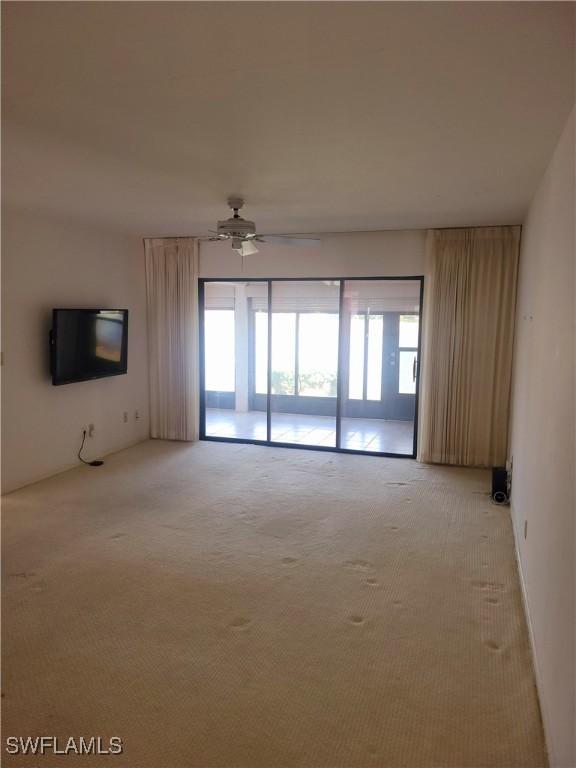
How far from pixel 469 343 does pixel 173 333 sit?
12.5ft

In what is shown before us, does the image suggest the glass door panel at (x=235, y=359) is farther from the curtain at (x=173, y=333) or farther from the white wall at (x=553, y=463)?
the white wall at (x=553, y=463)

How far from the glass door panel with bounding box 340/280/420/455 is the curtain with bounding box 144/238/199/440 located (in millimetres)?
2027

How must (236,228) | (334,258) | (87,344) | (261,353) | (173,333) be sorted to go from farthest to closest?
(261,353), (173,333), (334,258), (87,344), (236,228)

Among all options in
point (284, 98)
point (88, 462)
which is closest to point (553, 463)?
point (284, 98)

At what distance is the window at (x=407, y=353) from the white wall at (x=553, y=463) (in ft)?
8.34

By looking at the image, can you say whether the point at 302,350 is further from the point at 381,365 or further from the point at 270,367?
the point at 381,365

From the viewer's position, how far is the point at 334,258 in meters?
6.53

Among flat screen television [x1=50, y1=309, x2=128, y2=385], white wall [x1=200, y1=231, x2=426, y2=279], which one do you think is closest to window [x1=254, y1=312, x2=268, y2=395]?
white wall [x1=200, y1=231, x2=426, y2=279]

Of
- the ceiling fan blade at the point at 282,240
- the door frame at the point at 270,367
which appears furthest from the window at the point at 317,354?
the ceiling fan blade at the point at 282,240

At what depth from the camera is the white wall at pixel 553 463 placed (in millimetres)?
1975

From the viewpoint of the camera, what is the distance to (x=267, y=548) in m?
3.99

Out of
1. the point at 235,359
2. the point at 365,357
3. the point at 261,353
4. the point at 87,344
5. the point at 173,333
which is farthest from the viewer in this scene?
the point at 235,359

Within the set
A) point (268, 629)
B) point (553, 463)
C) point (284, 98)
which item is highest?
point (284, 98)

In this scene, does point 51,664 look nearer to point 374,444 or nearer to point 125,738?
point 125,738
